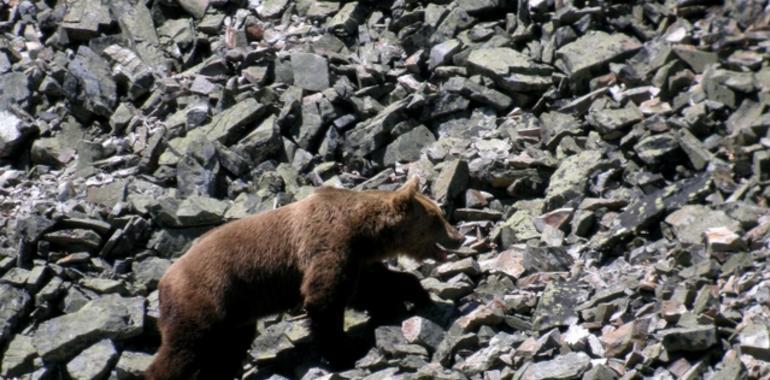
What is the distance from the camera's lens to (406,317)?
400 inches

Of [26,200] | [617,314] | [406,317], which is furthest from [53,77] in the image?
[617,314]

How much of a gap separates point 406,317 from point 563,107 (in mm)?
3644

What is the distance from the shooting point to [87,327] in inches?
410


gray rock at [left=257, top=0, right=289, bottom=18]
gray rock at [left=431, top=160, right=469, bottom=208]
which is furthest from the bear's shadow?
gray rock at [left=257, top=0, right=289, bottom=18]

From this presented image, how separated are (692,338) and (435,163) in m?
4.64

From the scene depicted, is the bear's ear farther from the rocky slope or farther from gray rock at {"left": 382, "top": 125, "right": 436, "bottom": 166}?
gray rock at {"left": 382, "top": 125, "right": 436, "bottom": 166}

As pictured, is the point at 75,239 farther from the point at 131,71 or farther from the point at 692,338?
the point at 692,338

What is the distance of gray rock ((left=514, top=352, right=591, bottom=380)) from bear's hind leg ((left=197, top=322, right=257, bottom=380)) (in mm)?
2754

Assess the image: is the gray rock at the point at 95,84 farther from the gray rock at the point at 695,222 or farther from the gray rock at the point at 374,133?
the gray rock at the point at 695,222

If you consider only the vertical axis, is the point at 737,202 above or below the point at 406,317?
above

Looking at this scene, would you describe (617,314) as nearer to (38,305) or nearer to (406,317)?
(406,317)

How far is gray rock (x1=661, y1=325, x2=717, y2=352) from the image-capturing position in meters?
8.44

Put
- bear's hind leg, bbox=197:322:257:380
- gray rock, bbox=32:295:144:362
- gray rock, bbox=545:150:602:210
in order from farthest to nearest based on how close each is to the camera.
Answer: gray rock, bbox=545:150:602:210 → gray rock, bbox=32:295:144:362 → bear's hind leg, bbox=197:322:257:380

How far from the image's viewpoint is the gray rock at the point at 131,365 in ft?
33.5
